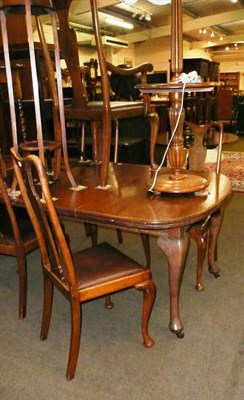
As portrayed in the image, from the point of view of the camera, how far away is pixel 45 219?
4.67 ft

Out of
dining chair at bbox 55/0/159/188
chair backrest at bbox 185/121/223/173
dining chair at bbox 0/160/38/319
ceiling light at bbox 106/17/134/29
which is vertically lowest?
dining chair at bbox 0/160/38/319

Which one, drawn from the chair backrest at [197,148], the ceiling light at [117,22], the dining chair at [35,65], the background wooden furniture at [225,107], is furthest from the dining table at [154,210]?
the ceiling light at [117,22]

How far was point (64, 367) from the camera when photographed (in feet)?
5.29

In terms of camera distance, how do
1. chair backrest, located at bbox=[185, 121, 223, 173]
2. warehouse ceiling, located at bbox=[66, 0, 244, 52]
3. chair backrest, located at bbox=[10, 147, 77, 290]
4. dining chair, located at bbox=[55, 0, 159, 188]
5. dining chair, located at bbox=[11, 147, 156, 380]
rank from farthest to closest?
warehouse ceiling, located at bbox=[66, 0, 244, 52] → chair backrest, located at bbox=[185, 121, 223, 173] → dining chair, located at bbox=[55, 0, 159, 188] → dining chair, located at bbox=[11, 147, 156, 380] → chair backrest, located at bbox=[10, 147, 77, 290]

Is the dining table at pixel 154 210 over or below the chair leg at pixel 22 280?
over

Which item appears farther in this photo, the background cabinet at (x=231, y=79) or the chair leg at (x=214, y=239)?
the background cabinet at (x=231, y=79)

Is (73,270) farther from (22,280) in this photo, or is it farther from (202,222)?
(202,222)

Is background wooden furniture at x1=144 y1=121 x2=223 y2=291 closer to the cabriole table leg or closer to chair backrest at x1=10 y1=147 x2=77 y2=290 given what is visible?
the cabriole table leg

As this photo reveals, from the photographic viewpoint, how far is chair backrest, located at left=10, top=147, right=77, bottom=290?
4.20ft

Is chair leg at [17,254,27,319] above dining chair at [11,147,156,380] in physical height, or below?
below

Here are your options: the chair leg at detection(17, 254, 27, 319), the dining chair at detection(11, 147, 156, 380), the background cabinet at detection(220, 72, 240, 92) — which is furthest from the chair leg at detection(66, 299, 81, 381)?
the background cabinet at detection(220, 72, 240, 92)

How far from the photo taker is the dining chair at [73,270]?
4.58 ft

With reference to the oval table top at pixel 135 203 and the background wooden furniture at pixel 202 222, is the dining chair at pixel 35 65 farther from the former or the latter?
the background wooden furniture at pixel 202 222

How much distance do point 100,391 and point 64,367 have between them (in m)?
0.23
